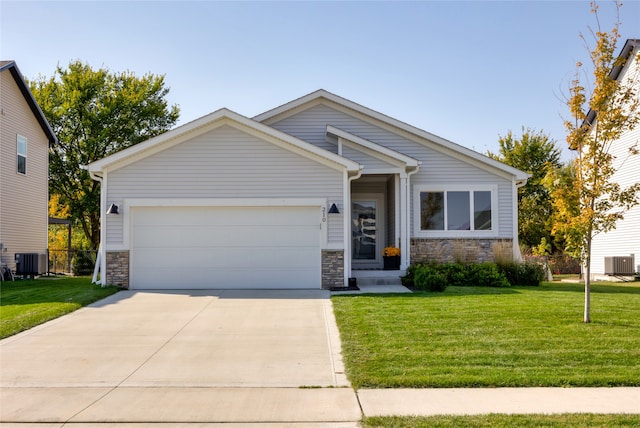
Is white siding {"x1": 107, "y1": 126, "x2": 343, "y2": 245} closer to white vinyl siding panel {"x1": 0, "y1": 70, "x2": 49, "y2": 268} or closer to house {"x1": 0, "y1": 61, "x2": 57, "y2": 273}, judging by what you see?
house {"x1": 0, "y1": 61, "x2": 57, "y2": 273}

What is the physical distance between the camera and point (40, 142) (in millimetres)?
22562

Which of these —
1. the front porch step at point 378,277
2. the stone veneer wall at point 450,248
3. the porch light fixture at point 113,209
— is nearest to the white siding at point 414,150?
the stone veneer wall at point 450,248

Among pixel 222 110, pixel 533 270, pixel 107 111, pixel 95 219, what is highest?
pixel 107 111

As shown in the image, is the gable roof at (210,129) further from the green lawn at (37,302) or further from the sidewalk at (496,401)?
the sidewalk at (496,401)

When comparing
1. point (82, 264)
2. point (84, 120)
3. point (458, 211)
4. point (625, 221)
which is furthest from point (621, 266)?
point (84, 120)

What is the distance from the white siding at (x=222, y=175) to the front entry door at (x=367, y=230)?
455 centimetres

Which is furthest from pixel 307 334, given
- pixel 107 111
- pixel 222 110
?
pixel 107 111

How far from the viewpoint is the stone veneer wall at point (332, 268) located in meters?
14.1

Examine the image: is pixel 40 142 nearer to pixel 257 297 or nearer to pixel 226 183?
pixel 226 183

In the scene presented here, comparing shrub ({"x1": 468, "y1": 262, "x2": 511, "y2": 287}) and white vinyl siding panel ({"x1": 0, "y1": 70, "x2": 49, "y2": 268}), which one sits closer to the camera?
shrub ({"x1": 468, "y1": 262, "x2": 511, "y2": 287})

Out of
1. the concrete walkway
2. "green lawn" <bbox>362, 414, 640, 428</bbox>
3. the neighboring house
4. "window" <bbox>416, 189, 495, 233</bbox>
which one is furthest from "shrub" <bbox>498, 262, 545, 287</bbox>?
"green lawn" <bbox>362, 414, 640, 428</bbox>

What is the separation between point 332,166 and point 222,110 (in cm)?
313

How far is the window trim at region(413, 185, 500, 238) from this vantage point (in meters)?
16.9

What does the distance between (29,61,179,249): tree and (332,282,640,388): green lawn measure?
69.7 ft
